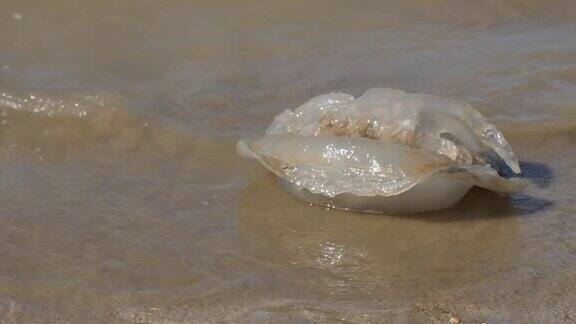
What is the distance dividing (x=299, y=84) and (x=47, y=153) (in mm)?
1416

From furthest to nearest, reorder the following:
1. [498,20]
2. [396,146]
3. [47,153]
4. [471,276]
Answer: [498,20], [47,153], [396,146], [471,276]

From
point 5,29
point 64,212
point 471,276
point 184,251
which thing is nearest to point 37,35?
point 5,29

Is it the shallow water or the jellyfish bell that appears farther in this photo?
the jellyfish bell

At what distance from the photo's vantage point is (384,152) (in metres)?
3.95

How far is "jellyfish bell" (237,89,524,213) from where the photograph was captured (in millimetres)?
3908

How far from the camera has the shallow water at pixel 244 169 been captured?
342cm

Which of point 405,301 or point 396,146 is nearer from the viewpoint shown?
point 405,301

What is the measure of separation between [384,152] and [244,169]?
0.76 meters

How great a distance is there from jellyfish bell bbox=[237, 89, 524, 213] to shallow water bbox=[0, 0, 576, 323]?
113 mm

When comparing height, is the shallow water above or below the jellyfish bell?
below

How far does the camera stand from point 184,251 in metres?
3.72

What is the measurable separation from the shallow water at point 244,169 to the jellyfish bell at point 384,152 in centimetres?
11

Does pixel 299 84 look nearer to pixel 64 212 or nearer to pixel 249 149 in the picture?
pixel 249 149

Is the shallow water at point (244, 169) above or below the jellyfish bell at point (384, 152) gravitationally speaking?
below
